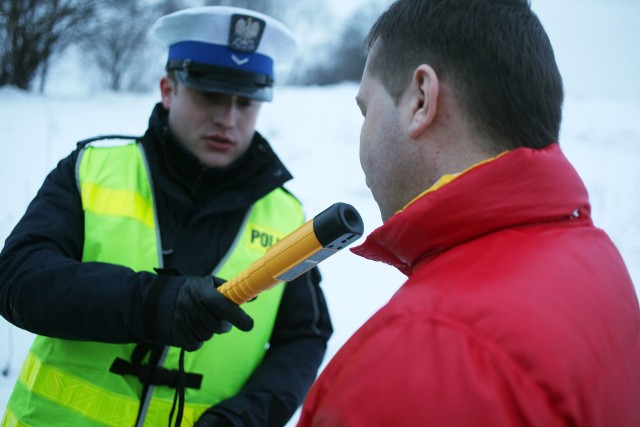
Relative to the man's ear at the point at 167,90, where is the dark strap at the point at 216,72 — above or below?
above

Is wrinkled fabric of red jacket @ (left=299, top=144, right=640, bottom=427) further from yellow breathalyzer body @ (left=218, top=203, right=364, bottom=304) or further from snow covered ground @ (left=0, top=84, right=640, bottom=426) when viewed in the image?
snow covered ground @ (left=0, top=84, right=640, bottom=426)

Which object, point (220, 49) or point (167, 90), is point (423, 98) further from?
point (167, 90)

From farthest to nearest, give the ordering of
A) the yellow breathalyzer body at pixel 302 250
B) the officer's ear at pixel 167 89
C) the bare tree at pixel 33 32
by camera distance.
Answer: the bare tree at pixel 33 32
the officer's ear at pixel 167 89
the yellow breathalyzer body at pixel 302 250

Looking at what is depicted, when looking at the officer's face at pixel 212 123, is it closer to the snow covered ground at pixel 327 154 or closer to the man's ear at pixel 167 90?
the man's ear at pixel 167 90

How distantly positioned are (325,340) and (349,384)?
1.40 meters

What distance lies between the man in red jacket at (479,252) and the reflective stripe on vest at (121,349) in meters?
0.89

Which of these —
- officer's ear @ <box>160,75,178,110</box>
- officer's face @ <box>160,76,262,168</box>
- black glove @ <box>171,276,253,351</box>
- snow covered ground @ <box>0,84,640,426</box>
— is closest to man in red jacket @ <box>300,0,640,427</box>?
black glove @ <box>171,276,253,351</box>

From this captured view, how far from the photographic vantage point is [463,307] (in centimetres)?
82

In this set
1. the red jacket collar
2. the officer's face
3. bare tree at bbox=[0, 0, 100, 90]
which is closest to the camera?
the red jacket collar

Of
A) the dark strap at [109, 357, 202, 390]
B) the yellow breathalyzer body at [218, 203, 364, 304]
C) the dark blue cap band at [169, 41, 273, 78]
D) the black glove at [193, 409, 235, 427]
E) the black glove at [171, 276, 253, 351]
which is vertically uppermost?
the dark blue cap band at [169, 41, 273, 78]

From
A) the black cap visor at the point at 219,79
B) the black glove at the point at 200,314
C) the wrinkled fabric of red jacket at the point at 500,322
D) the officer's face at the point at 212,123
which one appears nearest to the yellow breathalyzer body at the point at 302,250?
the black glove at the point at 200,314

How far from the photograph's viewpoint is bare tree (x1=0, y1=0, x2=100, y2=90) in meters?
11.7

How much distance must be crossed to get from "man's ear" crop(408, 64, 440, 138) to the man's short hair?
0.09ft

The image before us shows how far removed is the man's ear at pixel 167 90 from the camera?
237 centimetres
